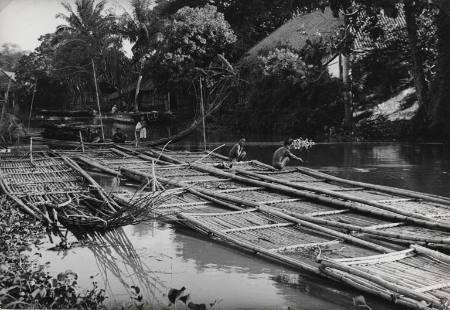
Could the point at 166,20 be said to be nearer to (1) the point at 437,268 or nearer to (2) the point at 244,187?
(2) the point at 244,187

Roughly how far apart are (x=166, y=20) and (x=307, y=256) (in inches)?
746

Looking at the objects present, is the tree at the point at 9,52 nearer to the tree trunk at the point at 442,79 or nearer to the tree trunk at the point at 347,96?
the tree trunk at the point at 442,79

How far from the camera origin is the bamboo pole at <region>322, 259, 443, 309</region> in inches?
132

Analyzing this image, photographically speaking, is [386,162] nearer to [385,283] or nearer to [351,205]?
[351,205]

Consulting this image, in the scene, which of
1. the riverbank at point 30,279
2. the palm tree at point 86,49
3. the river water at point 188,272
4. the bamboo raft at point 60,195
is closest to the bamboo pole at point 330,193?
the river water at point 188,272

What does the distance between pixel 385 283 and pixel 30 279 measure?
2.46 metres

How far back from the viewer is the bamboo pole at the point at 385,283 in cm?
335

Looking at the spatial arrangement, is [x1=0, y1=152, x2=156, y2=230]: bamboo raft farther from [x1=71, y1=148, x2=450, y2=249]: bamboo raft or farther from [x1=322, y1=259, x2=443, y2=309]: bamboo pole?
[x1=322, y1=259, x2=443, y2=309]: bamboo pole

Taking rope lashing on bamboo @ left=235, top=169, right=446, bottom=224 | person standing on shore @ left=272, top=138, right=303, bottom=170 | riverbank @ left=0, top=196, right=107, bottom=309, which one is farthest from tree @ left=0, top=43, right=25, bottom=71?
person standing on shore @ left=272, top=138, right=303, bottom=170

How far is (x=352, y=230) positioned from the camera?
536 cm

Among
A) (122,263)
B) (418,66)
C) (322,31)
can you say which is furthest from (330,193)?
(322,31)

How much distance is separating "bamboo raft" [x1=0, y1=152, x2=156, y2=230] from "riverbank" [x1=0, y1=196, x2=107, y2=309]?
0.86 feet

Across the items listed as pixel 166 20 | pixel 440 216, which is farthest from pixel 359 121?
pixel 440 216

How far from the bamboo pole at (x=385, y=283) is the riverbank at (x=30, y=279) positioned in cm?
177
